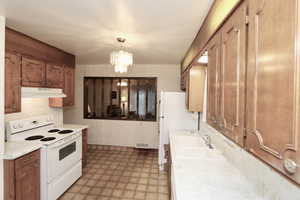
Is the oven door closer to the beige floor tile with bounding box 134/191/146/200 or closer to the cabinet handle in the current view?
the beige floor tile with bounding box 134/191/146/200

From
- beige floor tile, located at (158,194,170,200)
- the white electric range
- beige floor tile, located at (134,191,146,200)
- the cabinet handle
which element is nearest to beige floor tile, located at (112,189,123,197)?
beige floor tile, located at (134,191,146,200)

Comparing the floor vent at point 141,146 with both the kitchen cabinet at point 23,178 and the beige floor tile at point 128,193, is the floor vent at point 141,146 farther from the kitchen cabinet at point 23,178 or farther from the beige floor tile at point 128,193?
the kitchen cabinet at point 23,178

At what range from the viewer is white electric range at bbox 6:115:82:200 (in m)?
2.28

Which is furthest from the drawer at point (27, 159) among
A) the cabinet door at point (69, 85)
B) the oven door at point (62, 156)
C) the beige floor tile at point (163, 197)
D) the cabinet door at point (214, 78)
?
the cabinet door at point (214, 78)

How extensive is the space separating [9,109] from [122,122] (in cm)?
291

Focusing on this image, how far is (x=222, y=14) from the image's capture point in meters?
1.25

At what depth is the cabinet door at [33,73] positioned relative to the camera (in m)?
2.39

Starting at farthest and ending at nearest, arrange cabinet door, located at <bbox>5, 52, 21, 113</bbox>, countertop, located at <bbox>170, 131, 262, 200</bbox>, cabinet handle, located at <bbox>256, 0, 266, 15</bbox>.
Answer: cabinet door, located at <bbox>5, 52, 21, 113</bbox> → countertop, located at <bbox>170, 131, 262, 200</bbox> → cabinet handle, located at <bbox>256, 0, 266, 15</bbox>

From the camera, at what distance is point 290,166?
547 mm

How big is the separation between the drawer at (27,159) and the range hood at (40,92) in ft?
2.60

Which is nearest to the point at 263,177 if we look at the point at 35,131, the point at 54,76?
the point at 35,131

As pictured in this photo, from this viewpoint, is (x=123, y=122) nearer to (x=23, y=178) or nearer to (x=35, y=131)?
(x=35, y=131)

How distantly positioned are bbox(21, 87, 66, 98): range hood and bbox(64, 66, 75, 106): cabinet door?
0.21m

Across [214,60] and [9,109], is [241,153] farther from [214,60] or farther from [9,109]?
[9,109]
